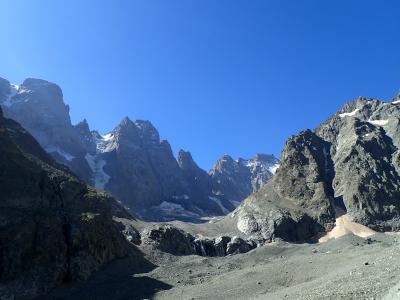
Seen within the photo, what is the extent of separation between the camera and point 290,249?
316 feet

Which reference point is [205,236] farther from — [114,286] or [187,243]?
[114,286]

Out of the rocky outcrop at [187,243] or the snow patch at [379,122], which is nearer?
the rocky outcrop at [187,243]

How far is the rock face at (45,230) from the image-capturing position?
59.8 metres

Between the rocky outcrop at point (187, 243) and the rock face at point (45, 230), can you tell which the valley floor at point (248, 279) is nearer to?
the rock face at point (45, 230)

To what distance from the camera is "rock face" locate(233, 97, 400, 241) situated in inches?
5172

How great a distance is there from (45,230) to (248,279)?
2864 centimetres

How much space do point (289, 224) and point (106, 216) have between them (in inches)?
2450

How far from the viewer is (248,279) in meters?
56.9

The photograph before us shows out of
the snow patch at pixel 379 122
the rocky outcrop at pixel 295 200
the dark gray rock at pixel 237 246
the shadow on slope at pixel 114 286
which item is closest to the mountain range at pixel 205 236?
the shadow on slope at pixel 114 286

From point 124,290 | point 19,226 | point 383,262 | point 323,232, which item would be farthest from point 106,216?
point 323,232

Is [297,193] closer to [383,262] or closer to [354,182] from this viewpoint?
[354,182]

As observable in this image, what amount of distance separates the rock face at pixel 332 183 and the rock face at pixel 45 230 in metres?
57.0

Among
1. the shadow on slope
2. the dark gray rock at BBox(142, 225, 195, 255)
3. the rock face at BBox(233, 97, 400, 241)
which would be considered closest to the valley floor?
the shadow on slope

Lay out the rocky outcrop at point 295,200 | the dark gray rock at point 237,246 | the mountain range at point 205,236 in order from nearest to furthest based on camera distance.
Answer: the mountain range at point 205,236 → the dark gray rock at point 237,246 → the rocky outcrop at point 295,200
